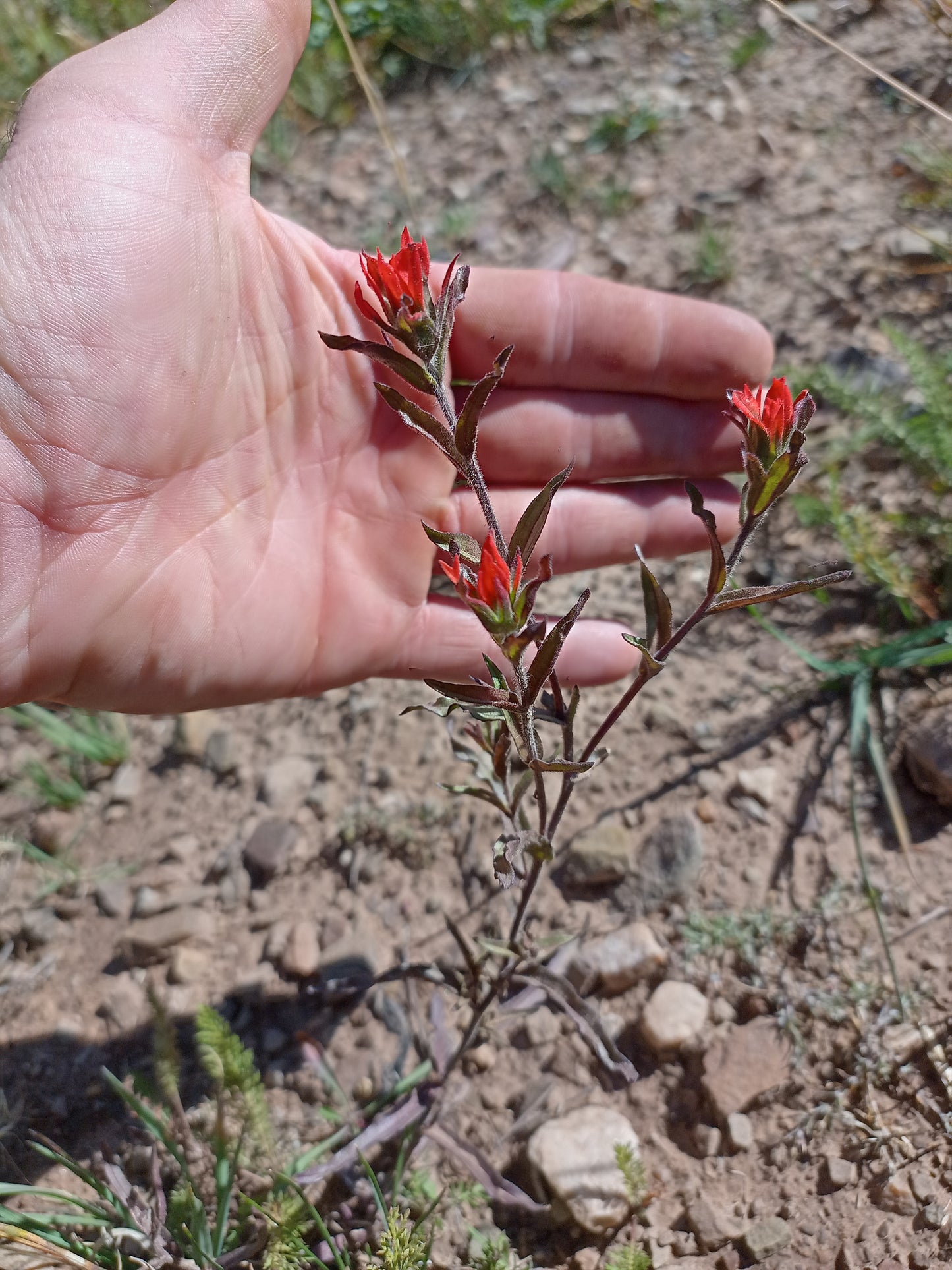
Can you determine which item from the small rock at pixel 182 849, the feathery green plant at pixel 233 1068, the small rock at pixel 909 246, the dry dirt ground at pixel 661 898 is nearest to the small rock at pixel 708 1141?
the dry dirt ground at pixel 661 898

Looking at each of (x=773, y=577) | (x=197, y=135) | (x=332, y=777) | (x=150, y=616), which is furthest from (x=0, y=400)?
(x=773, y=577)

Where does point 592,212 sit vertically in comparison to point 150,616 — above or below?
above

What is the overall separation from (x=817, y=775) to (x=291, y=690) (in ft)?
4.61

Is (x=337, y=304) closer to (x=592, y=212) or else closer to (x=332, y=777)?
(x=332, y=777)

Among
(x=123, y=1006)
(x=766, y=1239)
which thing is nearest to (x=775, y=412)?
(x=766, y=1239)

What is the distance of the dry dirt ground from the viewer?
2061 millimetres

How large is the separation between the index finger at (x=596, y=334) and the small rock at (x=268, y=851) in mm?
1365

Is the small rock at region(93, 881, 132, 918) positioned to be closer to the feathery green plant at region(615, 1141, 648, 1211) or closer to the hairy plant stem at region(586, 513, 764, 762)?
the feathery green plant at region(615, 1141, 648, 1211)

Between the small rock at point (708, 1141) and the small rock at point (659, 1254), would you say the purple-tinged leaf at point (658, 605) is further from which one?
the small rock at point (659, 1254)

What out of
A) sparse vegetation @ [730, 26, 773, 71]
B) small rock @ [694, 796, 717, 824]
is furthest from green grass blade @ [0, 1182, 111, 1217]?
sparse vegetation @ [730, 26, 773, 71]

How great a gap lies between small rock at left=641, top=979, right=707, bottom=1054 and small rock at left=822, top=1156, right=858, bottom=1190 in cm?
38

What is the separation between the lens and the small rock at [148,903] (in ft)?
8.75

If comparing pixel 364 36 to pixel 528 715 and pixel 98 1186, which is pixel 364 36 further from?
pixel 98 1186

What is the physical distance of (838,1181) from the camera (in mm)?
1961
